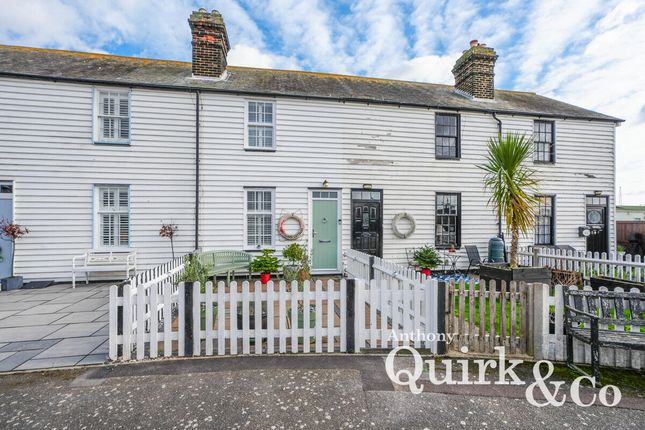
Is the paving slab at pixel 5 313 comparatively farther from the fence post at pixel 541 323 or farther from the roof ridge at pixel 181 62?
the roof ridge at pixel 181 62

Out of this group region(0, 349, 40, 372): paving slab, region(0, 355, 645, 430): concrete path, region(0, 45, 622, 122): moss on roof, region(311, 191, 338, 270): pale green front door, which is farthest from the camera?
region(311, 191, 338, 270): pale green front door

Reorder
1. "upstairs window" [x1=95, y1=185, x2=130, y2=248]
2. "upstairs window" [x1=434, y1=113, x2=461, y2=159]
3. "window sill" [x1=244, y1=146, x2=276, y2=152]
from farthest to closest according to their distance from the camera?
"upstairs window" [x1=434, y1=113, x2=461, y2=159] < "window sill" [x1=244, y1=146, x2=276, y2=152] < "upstairs window" [x1=95, y1=185, x2=130, y2=248]

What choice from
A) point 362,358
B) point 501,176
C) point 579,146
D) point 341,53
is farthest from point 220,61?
point 579,146

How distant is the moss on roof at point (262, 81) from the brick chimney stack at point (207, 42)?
35 centimetres

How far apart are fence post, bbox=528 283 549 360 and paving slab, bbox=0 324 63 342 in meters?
6.78

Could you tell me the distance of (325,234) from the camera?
895 cm

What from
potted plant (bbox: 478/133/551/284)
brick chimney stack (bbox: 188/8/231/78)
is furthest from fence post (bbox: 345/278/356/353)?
brick chimney stack (bbox: 188/8/231/78)

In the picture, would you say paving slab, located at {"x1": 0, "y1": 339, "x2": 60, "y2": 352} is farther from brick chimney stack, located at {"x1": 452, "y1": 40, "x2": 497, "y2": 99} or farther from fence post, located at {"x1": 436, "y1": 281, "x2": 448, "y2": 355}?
brick chimney stack, located at {"x1": 452, "y1": 40, "x2": 497, "y2": 99}

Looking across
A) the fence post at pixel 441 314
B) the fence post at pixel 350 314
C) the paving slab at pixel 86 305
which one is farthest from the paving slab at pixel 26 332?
the fence post at pixel 441 314

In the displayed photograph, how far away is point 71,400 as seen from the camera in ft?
8.81

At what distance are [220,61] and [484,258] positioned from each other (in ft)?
35.6

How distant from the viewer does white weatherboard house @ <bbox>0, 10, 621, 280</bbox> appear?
7.64 m

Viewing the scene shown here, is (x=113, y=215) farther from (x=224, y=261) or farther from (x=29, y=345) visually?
(x=29, y=345)

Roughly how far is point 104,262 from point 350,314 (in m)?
7.34
